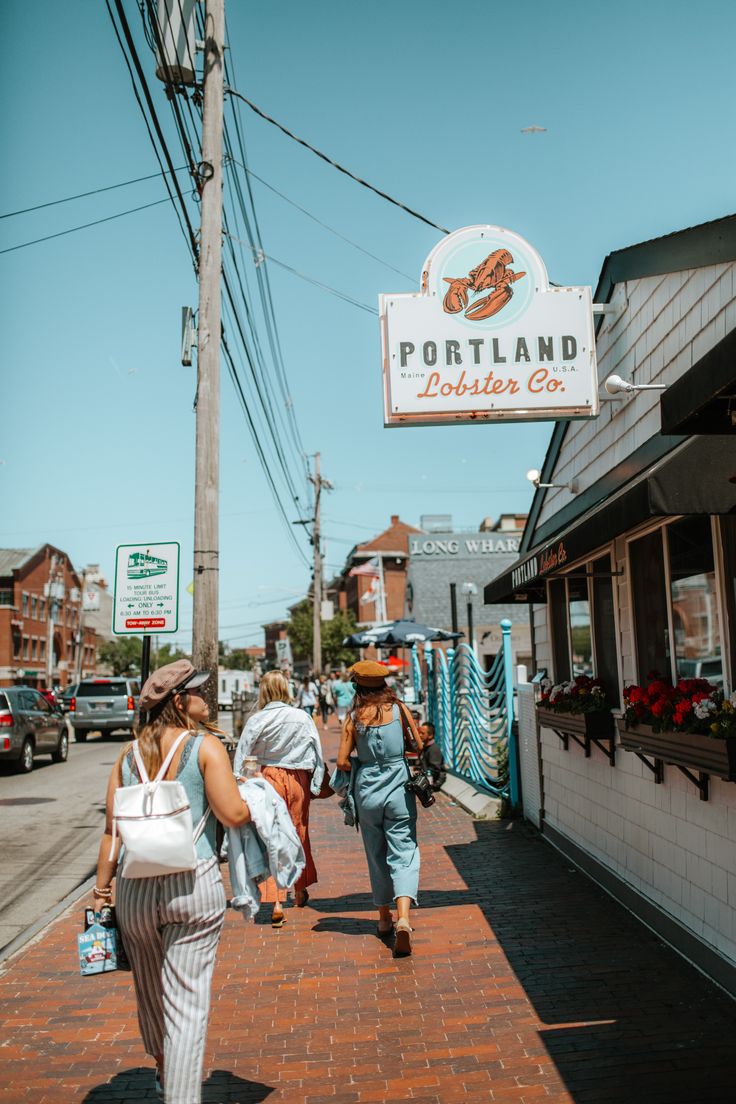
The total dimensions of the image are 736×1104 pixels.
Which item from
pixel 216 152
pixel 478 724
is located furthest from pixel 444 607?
pixel 216 152

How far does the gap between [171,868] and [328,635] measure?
6802cm

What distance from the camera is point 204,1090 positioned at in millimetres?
3957

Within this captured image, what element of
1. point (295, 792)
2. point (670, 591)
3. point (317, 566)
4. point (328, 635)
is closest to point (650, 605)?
point (670, 591)

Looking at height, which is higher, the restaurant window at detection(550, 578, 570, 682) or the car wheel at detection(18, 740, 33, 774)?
the restaurant window at detection(550, 578, 570, 682)

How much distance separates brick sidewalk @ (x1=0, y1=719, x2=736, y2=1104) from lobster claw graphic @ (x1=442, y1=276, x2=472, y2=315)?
446 centimetres

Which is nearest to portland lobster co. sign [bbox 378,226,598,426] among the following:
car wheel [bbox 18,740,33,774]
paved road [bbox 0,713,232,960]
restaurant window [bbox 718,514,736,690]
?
restaurant window [bbox 718,514,736,690]

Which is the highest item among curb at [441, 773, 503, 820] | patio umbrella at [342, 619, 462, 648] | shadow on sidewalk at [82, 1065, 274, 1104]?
patio umbrella at [342, 619, 462, 648]

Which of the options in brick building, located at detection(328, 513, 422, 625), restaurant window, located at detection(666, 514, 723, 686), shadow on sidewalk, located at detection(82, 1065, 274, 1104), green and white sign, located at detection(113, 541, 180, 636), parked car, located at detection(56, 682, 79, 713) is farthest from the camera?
brick building, located at detection(328, 513, 422, 625)

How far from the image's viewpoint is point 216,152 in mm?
10289

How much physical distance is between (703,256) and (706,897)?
3592 millimetres

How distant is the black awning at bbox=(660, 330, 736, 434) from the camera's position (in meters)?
3.30

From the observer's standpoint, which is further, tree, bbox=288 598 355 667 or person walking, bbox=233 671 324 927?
tree, bbox=288 598 355 667

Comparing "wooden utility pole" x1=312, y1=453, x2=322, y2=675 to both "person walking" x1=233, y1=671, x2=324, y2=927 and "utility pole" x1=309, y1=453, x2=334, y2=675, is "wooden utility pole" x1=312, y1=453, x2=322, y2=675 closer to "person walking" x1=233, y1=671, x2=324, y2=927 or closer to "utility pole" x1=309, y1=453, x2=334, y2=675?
"utility pole" x1=309, y1=453, x2=334, y2=675

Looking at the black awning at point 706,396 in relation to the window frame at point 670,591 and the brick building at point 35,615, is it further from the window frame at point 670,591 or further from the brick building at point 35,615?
the brick building at point 35,615
